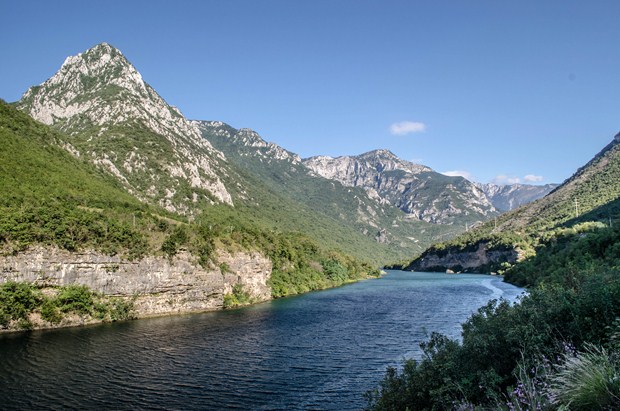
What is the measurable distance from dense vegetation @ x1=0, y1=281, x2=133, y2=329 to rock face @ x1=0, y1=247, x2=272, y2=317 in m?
1.18

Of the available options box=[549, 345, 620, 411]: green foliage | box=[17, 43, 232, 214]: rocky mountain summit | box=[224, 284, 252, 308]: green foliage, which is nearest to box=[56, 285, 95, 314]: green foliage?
box=[224, 284, 252, 308]: green foliage

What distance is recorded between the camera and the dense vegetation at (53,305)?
51188 mm

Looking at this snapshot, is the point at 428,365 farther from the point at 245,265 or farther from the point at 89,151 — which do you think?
the point at 89,151

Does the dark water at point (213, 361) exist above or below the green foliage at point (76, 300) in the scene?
below

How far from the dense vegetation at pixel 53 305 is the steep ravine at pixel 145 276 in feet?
3.47

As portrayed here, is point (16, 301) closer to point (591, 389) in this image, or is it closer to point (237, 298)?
point (237, 298)

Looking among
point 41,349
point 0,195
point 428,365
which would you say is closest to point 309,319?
point 41,349

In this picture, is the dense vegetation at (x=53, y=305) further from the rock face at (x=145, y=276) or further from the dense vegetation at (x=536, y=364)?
the dense vegetation at (x=536, y=364)

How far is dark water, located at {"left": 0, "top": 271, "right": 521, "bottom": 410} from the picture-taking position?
28.8 m

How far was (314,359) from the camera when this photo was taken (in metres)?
38.8

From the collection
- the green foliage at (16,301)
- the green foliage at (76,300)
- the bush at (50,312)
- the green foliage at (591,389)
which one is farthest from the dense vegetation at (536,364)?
the green foliage at (76,300)

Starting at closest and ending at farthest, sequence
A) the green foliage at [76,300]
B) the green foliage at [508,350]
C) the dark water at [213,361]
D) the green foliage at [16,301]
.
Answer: the green foliage at [508,350] → the dark water at [213,361] → the green foliage at [16,301] → the green foliage at [76,300]

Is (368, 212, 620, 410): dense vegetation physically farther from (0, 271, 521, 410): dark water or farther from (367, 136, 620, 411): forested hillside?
(0, 271, 521, 410): dark water

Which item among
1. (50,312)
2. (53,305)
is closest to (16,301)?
(50,312)
